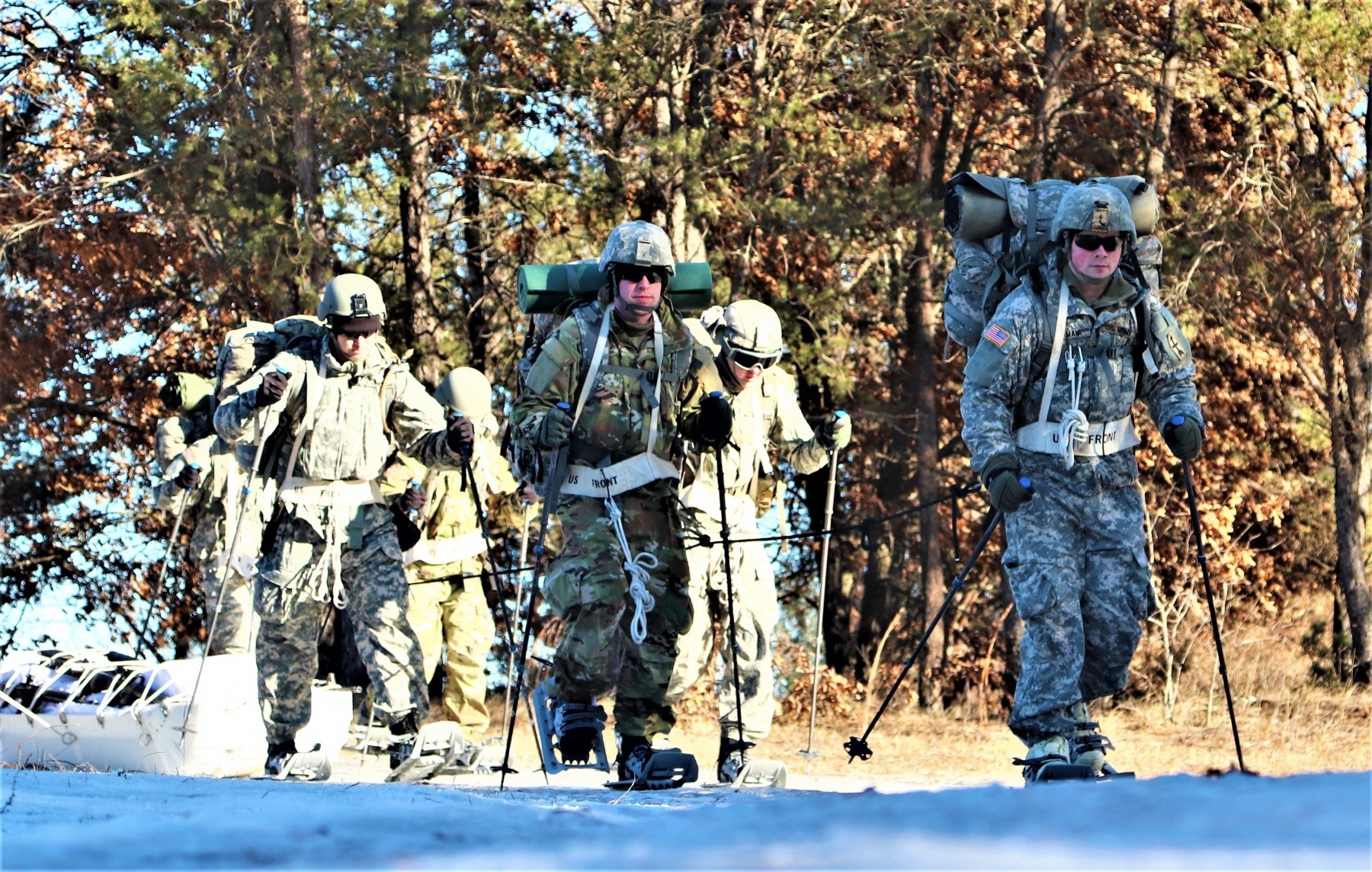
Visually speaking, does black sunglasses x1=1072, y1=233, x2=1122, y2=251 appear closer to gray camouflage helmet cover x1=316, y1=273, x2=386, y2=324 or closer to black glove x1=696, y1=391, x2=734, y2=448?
black glove x1=696, y1=391, x2=734, y2=448

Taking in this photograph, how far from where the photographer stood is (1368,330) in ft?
57.9

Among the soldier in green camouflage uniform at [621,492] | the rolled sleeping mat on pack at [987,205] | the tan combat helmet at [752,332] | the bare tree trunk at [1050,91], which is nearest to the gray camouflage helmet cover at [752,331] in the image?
the tan combat helmet at [752,332]

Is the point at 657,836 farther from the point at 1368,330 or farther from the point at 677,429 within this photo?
the point at 1368,330

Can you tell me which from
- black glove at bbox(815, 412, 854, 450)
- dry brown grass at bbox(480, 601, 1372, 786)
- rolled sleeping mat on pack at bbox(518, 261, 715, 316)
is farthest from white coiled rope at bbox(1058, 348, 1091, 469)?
dry brown grass at bbox(480, 601, 1372, 786)

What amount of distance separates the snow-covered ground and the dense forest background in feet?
40.5

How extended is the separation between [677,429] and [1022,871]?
18.6 ft

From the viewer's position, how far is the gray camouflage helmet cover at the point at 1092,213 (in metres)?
8.34

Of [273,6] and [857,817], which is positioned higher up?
[273,6]

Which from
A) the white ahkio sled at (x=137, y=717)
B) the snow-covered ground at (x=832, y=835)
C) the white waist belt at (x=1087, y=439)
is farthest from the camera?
the white ahkio sled at (x=137, y=717)

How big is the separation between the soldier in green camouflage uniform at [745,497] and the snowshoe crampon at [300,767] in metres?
1.96

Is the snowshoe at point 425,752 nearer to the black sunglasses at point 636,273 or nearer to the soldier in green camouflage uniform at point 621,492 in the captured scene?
the soldier in green camouflage uniform at point 621,492

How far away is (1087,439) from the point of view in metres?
8.33

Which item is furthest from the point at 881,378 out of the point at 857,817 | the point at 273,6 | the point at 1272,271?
the point at 857,817

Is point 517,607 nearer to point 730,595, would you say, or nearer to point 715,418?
point 730,595
